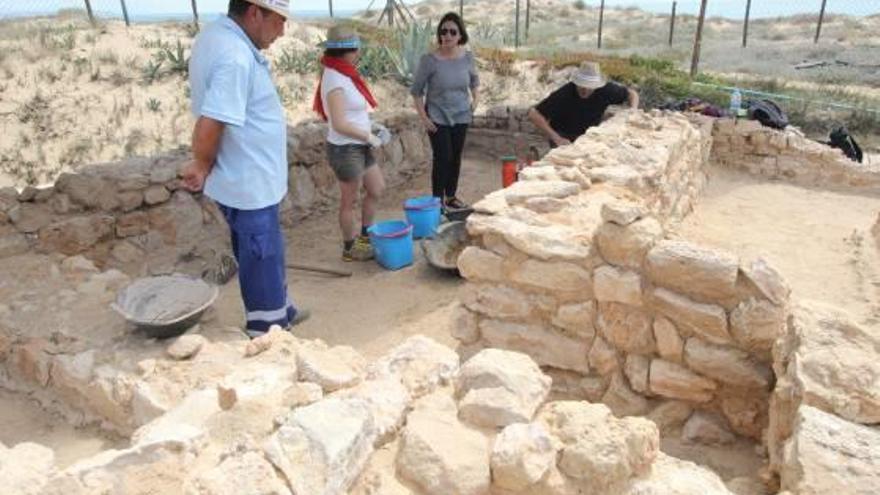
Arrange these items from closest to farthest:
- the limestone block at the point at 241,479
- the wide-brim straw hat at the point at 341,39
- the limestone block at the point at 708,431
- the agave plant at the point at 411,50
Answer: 1. the limestone block at the point at 241,479
2. the limestone block at the point at 708,431
3. the wide-brim straw hat at the point at 341,39
4. the agave plant at the point at 411,50

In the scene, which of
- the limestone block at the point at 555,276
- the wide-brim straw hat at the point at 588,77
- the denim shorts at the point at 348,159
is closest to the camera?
the limestone block at the point at 555,276

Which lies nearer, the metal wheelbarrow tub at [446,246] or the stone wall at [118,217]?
the stone wall at [118,217]

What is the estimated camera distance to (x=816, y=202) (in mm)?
6691

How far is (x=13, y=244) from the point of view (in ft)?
14.1

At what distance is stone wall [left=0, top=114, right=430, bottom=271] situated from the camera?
445 centimetres

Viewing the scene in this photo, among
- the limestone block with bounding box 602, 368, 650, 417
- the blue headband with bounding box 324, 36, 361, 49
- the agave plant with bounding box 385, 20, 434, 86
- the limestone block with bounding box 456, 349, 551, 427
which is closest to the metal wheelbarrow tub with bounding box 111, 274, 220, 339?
the blue headband with bounding box 324, 36, 361, 49

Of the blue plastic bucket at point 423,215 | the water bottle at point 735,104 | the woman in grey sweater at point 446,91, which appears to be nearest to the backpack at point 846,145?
the water bottle at point 735,104

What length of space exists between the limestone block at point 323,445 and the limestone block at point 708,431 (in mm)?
1665

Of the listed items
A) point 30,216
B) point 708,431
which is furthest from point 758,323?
point 30,216

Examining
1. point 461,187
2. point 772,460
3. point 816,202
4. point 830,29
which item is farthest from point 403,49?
point 830,29

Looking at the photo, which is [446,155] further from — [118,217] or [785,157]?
[785,157]

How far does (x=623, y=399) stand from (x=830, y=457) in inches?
53.2

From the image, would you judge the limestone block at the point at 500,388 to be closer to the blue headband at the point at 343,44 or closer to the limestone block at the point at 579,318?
the limestone block at the point at 579,318

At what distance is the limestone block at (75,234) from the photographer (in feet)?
14.7
